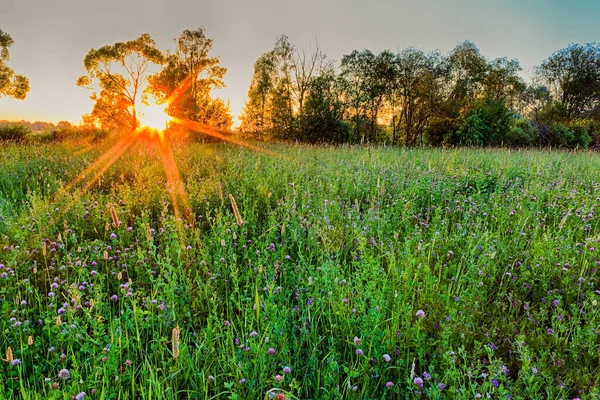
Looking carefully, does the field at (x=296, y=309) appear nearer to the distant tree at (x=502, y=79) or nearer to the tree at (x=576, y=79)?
the distant tree at (x=502, y=79)

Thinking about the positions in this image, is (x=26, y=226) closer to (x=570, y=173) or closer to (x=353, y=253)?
(x=353, y=253)

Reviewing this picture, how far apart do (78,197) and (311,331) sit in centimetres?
358

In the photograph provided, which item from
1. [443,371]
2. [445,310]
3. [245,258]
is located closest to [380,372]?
[443,371]

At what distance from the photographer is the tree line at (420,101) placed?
22.1 meters

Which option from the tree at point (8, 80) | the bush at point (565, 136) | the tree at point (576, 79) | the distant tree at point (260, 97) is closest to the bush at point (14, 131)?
the tree at point (8, 80)

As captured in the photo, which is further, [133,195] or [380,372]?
[133,195]

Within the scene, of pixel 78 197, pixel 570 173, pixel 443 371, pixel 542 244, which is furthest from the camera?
pixel 570 173

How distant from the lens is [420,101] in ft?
89.0

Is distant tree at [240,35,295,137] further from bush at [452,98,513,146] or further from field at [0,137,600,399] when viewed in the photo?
field at [0,137,600,399]

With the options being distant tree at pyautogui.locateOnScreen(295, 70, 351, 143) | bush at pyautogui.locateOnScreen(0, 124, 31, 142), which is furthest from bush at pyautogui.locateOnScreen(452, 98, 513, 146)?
bush at pyautogui.locateOnScreen(0, 124, 31, 142)

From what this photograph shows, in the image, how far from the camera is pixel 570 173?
6.55 meters

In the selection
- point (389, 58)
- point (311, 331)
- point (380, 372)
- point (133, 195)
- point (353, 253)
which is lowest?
point (380, 372)

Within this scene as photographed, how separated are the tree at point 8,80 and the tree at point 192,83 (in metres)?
9.71

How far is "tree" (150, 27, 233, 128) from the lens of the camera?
27.4 meters
